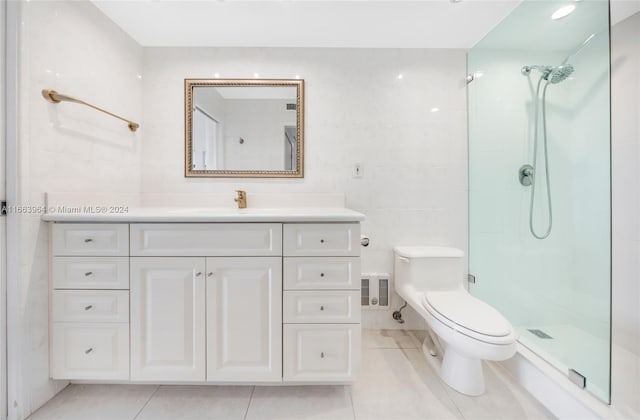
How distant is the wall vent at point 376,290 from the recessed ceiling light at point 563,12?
172cm

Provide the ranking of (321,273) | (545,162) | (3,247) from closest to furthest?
(3,247)
(321,273)
(545,162)

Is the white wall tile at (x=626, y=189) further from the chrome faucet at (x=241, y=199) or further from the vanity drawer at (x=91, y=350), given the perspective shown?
the vanity drawer at (x=91, y=350)

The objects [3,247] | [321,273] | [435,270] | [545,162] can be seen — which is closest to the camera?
[3,247]

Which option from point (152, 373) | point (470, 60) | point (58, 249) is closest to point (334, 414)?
point (152, 373)

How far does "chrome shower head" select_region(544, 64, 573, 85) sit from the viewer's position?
1.41m

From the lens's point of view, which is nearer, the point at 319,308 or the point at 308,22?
the point at 319,308

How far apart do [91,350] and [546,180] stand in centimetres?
254

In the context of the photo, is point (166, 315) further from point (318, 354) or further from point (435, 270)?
point (435, 270)

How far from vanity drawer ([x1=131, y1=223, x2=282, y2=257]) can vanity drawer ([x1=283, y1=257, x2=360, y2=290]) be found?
0.37 feet

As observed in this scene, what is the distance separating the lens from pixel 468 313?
129 centimetres

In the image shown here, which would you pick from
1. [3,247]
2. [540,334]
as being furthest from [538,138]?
[3,247]

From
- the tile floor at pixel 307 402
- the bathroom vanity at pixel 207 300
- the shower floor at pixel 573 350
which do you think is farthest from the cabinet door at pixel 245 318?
the shower floor at pixel 573 350

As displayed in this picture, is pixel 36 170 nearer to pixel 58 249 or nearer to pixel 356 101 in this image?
pixel 58 249

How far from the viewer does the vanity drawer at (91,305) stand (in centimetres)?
119
